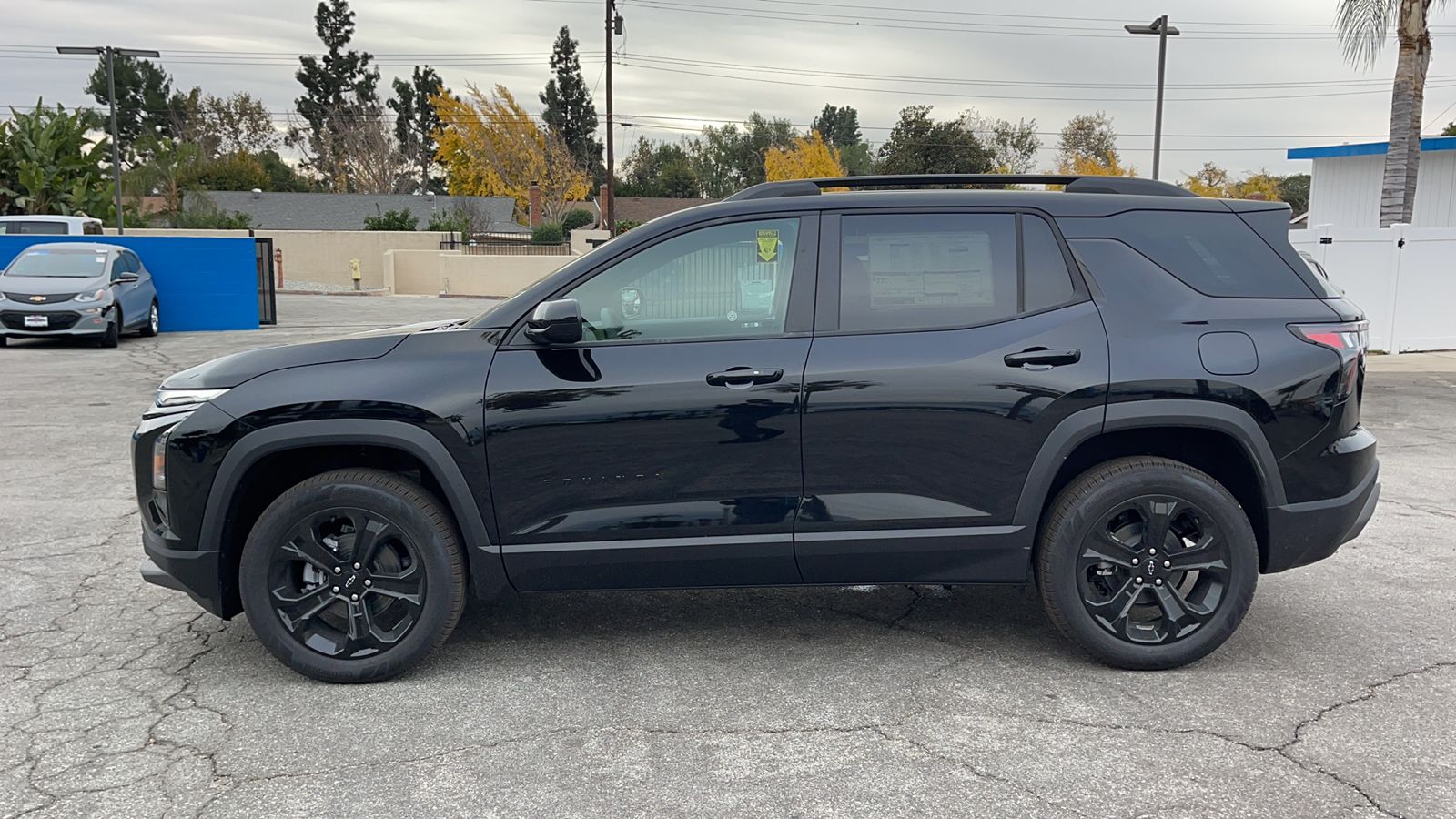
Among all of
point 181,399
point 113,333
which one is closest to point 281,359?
point 181,399

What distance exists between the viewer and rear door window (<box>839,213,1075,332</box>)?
4.24m

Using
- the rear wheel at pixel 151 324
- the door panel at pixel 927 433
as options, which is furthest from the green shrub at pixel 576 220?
the door panel at pixel 927 433

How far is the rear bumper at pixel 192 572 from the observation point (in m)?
4.12

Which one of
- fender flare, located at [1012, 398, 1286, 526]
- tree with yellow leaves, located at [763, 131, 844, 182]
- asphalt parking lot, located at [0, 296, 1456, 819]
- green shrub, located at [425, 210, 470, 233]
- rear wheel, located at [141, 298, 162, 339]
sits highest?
tree with yellow leaves, located at [763, 131, 844, 182]

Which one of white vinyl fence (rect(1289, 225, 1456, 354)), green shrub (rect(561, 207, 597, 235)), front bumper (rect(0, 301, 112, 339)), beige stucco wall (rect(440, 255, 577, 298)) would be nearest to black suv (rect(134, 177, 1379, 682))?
white vinyl fence (rect(1289, 225, 1456, 354))

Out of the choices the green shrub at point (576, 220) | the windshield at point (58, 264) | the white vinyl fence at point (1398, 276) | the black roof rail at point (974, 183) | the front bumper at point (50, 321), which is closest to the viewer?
the black roof rail at point (974, 183)

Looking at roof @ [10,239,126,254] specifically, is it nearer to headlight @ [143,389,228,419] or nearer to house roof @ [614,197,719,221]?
headlight @ [143,389,228,419]

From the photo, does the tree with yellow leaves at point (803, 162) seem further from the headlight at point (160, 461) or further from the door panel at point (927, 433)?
the headlight at point (160, 461)

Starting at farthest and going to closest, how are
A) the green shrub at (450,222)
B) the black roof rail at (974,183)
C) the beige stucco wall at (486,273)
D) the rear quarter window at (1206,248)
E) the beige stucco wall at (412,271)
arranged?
the green shrub at (450,222), the beige stucco wall at (412,271), the beige stucco wall at (486,273), the black roof rail at (974,183), the rear quarter window at (1206,248)

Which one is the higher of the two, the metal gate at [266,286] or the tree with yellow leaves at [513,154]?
the tree with yellow leaves at [513,154]

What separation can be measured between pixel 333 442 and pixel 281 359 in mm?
411

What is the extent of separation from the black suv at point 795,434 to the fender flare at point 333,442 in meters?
0.01

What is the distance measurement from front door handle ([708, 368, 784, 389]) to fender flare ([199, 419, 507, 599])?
3.29 feet

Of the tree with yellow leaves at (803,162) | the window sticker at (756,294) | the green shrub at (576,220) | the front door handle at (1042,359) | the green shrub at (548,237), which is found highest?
the tree with yellow leaves at (803,162)
